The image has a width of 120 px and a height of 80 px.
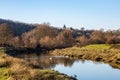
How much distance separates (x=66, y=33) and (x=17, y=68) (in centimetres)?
8138

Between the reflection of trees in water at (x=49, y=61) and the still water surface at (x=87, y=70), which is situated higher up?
the reflection of trees in water at (x=49, y=61)

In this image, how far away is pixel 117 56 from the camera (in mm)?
53000

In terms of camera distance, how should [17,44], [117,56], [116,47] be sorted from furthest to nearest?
[17,44], [116,47], [117,56]

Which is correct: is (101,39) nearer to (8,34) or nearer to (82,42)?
(82,42)

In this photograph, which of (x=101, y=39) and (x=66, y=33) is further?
(x=66, y=33)

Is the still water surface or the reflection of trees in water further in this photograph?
the reflection of trees in water

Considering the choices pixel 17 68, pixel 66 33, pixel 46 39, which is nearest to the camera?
pixel 17 68

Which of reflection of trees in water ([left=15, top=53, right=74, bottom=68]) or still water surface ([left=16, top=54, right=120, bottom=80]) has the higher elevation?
reflection of trees in water ([left=15, top=53, right=74, bottom=68])

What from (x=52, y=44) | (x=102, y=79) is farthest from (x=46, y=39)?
(x=102, y=79)

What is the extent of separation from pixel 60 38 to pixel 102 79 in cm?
6902

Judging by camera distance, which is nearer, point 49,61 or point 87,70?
point 87,70

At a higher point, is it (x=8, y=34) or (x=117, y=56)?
(x=8, y=34)

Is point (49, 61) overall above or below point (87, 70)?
above

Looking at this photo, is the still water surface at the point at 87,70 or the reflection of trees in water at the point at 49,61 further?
the reflection of trees in water at the point at 49,61
